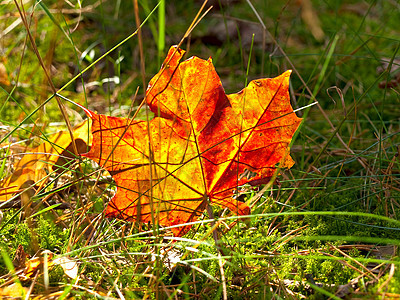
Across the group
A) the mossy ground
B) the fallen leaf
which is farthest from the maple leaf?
the fallen leaf

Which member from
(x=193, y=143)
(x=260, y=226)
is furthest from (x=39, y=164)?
(x=260, y=226)

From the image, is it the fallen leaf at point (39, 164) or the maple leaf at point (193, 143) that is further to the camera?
the fallen leaf at point (39, 164)

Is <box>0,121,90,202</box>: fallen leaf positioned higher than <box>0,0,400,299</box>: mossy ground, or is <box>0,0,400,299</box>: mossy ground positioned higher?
<box>0,121,90,202</box>: fallen leaf

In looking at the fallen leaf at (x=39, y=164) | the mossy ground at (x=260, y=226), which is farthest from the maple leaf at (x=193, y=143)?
the fallen leaf at (x=39, y=164)

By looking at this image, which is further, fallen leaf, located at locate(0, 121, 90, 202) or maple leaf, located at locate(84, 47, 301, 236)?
fallen leaf, located at locate(0, 121, 90, 202)

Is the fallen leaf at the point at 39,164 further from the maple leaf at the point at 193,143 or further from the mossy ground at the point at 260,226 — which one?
the maple leaf at the point at 193,143

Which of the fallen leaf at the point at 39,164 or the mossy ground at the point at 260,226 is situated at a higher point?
the fallen leaf at the point at 39,164

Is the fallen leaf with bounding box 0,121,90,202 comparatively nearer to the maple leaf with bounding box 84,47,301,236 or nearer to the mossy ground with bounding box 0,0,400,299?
the mossy ground with bounding box 0,0,400,299

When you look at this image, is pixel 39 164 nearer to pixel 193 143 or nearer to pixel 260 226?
pixel 193 143

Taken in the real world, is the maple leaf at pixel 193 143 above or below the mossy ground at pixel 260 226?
above
